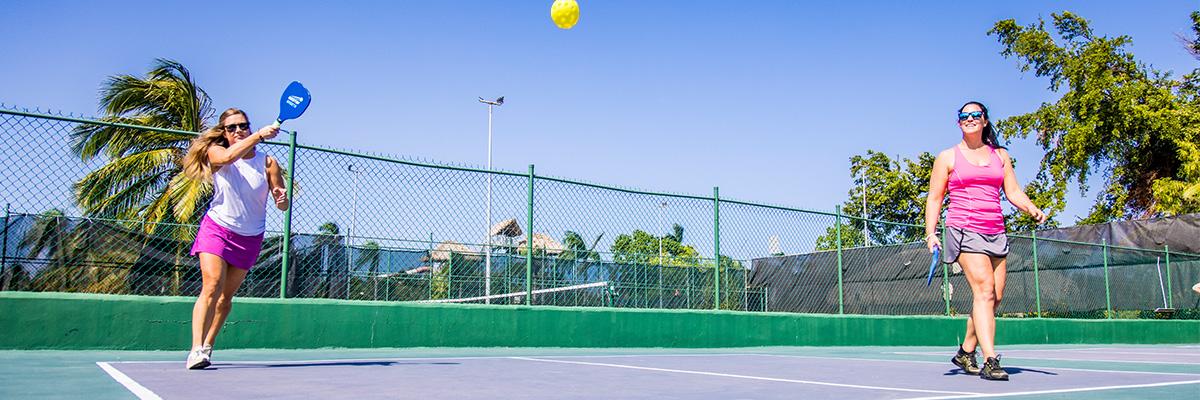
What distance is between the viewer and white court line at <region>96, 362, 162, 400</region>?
2868mm

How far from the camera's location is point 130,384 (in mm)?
3293

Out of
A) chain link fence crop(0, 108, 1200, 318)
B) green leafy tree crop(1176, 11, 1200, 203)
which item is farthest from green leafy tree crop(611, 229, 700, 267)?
green leafy tree crop(1176, 11, 1200, 203)

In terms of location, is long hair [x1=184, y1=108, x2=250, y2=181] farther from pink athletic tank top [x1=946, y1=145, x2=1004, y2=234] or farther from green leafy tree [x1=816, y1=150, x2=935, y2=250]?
green leafy tree [x1=816, y1=150, x2=935, y2=250]

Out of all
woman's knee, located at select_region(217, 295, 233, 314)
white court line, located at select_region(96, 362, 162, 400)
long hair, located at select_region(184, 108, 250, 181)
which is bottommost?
white court line, located at select_region(96, 362, 162, 400)

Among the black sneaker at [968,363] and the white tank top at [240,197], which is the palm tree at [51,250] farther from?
the black sneaker at [968,363]

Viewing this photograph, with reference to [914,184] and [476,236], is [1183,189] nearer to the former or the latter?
[914,184]

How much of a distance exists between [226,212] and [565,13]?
4.43 metres

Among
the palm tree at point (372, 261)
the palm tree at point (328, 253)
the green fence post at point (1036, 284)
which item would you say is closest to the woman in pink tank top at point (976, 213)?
the palm tree at point (328, 253)

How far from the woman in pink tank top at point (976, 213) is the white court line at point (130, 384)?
363 cm

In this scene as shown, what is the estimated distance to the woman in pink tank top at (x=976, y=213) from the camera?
178 inches

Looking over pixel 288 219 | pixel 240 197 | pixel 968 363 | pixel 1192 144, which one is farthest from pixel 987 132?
pixel 1192 144

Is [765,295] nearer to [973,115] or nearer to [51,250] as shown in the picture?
[973,115]

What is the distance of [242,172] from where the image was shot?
431cm

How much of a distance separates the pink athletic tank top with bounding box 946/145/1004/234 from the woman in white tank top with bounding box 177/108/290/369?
3494 millimetres
